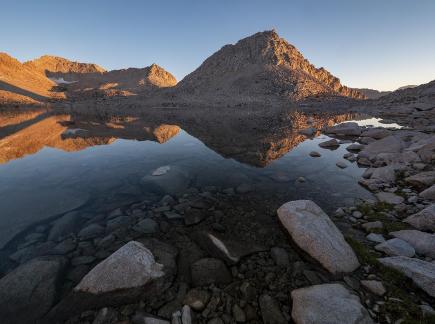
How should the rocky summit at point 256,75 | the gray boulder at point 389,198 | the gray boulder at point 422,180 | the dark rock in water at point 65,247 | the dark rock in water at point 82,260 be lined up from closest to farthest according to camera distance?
the dark rock in water at point 82,260 < the dark rock in water at point 65,247 < the gray boulder at point 389,198 < the gray boulder at point 422,180 < the rocky summit at point 256,75

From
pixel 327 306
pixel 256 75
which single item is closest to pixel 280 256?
pixel 327 306

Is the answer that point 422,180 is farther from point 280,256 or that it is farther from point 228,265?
point 228,265

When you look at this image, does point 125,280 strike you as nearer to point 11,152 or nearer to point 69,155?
point 69,155

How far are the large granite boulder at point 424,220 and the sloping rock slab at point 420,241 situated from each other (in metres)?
0.68

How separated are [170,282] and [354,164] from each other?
37.8 feet

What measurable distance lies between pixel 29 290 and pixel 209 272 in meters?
3.44

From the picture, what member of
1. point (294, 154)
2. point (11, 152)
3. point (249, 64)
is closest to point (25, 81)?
point (249, 64)

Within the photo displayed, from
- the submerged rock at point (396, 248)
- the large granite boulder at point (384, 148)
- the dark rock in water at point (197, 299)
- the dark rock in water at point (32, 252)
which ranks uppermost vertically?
the large granite boulder at point (384, 148)

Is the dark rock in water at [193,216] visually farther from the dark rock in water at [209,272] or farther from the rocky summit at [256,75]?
the rocky summit at [256,75]

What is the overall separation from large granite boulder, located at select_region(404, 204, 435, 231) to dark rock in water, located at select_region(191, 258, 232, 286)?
5203 mm

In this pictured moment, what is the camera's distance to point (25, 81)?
440 feet

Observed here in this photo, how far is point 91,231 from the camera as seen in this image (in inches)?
238

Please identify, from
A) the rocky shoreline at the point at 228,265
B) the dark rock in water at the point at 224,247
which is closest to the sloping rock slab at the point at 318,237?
the rocky shoreline at the point at 228,265

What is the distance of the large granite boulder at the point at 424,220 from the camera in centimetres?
547
